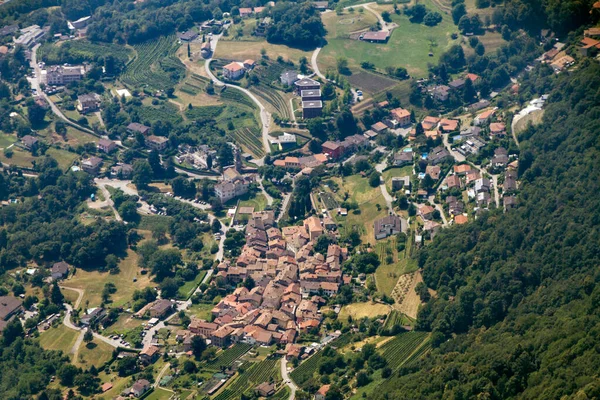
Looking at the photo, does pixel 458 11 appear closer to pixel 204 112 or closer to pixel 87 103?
pixel 204 112

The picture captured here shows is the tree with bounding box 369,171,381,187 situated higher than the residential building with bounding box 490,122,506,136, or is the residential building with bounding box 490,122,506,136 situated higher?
the residential building with bounding box 490,122,506,136

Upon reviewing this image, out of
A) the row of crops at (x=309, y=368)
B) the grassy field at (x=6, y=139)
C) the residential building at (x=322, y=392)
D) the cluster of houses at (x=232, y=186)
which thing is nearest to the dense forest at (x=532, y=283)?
the residential building at (x=322, y=392)

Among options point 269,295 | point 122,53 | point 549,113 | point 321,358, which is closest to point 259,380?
point 321,358

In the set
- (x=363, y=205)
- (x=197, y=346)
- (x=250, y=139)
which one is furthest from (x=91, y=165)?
(x=197, y=346)

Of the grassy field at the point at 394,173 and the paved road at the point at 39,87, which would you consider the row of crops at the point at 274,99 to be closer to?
the grassy field at the point at 394,173

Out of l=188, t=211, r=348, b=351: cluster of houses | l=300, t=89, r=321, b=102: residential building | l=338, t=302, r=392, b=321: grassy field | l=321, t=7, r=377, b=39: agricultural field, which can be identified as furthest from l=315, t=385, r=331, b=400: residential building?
l=321, t=7, r=377, b=39: agricultural field

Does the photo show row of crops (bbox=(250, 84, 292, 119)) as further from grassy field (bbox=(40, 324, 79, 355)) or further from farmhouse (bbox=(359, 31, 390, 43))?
grassy field (bbox=(40, 324, 79, 355))
